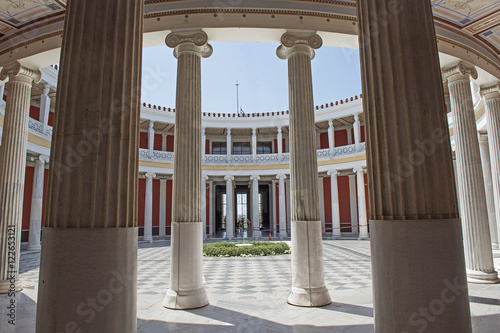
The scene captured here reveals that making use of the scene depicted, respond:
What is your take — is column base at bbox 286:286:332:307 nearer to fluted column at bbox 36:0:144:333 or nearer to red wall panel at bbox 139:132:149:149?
fluted column at bbox 36:0:144:333

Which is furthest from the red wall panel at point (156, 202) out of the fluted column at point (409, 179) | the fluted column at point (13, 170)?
the fluted column at point (409, 179)

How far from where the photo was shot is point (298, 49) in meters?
6.54

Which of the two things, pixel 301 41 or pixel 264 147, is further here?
pixel 264 147

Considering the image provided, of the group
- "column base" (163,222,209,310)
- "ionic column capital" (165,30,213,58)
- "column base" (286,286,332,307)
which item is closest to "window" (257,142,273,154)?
"ionic column capital" (165,30,213,58)

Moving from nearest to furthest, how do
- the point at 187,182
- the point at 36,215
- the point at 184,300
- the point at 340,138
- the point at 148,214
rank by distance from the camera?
the point at 184,300
the point at 187,182
the point at 36,215
the point at 148,214
the point at 340,138

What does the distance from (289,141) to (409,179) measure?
557 cm

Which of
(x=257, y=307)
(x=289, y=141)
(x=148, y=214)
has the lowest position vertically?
(x=257, y=307)

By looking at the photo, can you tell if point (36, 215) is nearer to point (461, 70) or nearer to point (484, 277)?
point (484, 277)

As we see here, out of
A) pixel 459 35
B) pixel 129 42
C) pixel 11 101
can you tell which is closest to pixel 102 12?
pixel 129 42

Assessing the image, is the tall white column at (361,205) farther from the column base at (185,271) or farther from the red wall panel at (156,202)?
the column base at (185,271)

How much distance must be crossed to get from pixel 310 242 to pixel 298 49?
12.5 feet

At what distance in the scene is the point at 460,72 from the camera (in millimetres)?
7734

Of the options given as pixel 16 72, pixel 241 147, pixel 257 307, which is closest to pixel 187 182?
pixel 257 307

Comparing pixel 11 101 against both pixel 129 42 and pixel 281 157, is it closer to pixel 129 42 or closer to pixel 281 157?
pixel 129 42
